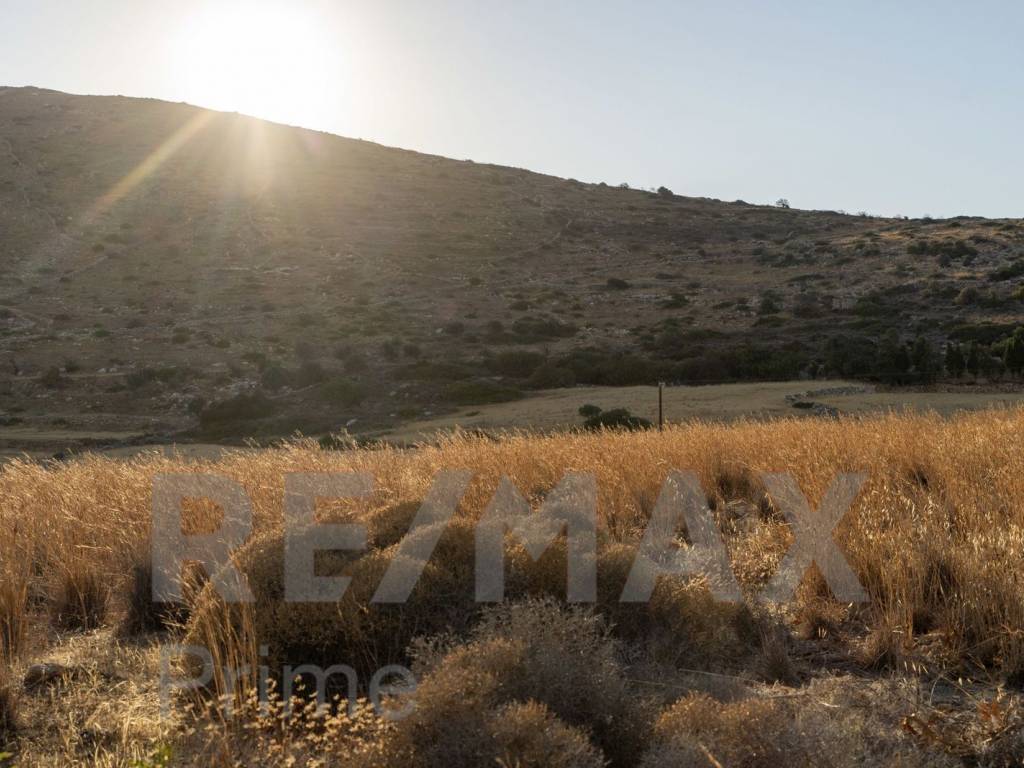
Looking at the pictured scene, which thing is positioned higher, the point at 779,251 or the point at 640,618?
the point at 779,251

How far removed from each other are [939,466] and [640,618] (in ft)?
11.3

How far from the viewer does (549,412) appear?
79.6ft

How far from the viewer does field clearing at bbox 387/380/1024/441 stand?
19.7 metres

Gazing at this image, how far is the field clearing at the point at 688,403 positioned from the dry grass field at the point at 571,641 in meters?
13.2

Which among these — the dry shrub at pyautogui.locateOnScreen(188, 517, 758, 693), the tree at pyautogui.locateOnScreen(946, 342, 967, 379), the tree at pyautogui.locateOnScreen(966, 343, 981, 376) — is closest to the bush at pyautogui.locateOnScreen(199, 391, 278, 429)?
the tree at pyautogui.locateOnScreen(946, 342, 967, 379)

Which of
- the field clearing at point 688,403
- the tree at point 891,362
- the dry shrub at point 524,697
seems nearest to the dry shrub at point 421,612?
the dry shrub at point 524,697

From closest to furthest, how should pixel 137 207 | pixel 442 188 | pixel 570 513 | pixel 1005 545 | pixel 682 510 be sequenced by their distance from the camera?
pixel 1005 545, pixel 570 513, pixel 682 510, pixel 137 207, pixel 442 188

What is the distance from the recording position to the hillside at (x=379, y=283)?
101ft

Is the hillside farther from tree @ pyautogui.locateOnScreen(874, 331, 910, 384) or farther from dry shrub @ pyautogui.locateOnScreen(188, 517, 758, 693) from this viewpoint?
dry shrub @ pyautogui.locateOnScreen(188, 517, 758, 693)

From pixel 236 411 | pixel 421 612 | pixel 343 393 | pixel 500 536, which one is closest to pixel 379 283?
pixel 343 393

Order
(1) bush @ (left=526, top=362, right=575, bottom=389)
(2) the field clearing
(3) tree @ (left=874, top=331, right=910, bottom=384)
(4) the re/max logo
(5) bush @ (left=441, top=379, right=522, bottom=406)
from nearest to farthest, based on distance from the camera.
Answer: (4) the re/max logo, (2) the field clearing, (3) tree @ (left=874, top=331, right=910, bottom=384), (5) bush @ (left=441, top=379, right=522, bottom=406), (1) bush @ (left=526, top=362, right=575, bottom=389)

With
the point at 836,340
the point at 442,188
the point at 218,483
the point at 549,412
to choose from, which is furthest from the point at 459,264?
the point at 218,483

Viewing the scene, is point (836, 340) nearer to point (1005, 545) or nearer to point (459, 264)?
point (459, 264)

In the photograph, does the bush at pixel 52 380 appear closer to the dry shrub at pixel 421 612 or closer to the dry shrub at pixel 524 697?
Answer: the dry shrub at pixel 421 612
